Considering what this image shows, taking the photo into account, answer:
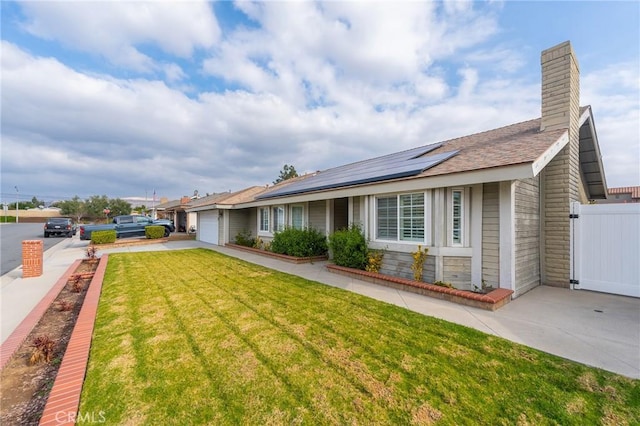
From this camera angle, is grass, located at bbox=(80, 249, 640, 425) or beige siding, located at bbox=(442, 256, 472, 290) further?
beige siding, located at bbox=(442, 256, 472, 290)

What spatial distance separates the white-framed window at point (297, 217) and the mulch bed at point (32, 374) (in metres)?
8.27

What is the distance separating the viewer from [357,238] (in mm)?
8234

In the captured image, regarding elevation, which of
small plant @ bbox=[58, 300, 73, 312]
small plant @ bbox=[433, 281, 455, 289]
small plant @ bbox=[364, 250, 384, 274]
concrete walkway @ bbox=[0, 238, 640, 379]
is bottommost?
small plant @ bbox=[58, 300, 73, 312]

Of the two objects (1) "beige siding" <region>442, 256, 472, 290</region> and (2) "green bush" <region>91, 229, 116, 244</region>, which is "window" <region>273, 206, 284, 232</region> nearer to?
(1) "beige siding" <region>442, 256, 472, 290</region>

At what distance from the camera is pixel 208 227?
19.3 metres

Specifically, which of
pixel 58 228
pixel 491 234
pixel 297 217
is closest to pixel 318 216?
pixel 297 217

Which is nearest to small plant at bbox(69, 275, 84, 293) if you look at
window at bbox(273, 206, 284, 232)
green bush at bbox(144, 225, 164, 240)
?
window at bbox(273, 206, 284, 232)

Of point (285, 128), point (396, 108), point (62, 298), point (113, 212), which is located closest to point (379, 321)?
point (62, 298)

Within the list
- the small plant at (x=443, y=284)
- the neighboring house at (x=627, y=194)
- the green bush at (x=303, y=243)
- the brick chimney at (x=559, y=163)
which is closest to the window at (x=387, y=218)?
the small plant at (x=443, y=284)

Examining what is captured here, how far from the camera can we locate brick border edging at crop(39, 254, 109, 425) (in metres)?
2.40

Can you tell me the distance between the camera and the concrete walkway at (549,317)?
365cm

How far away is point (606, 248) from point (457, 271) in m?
3.72

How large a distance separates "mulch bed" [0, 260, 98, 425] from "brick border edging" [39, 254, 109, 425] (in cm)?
18

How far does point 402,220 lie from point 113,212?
Answer: 61.8m
